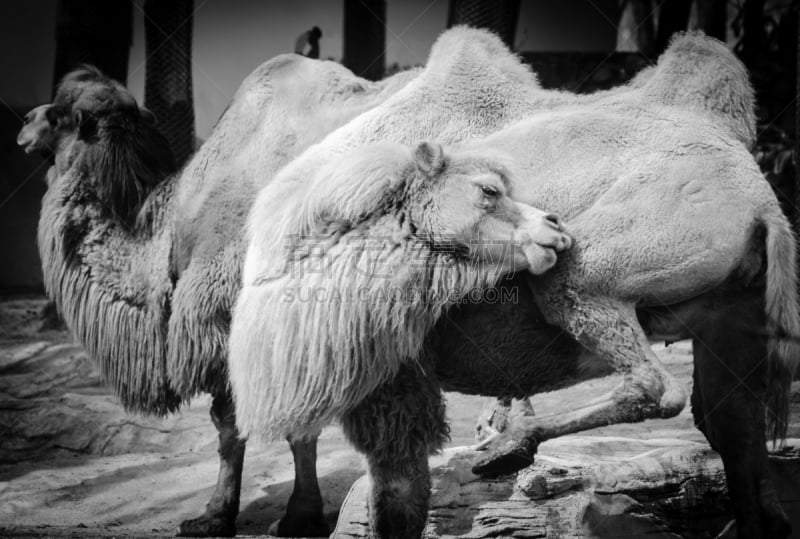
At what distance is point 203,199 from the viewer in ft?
11.9

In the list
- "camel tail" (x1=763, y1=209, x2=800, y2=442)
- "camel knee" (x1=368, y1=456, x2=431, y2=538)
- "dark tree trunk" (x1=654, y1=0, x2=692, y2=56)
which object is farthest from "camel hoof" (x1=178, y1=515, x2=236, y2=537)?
"dark tree trunk" (x1=654, y1=0, x2=692, y2=56)

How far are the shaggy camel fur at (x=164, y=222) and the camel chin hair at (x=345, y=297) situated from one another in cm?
82

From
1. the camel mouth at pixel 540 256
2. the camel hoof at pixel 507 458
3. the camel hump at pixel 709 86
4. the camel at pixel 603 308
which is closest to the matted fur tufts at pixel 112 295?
the camel at pixel 603 308

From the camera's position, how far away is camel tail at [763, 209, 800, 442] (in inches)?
108

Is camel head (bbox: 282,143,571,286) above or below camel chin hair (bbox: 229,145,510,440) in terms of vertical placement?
above

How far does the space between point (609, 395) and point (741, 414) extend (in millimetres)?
569

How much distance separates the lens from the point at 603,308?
275 cm

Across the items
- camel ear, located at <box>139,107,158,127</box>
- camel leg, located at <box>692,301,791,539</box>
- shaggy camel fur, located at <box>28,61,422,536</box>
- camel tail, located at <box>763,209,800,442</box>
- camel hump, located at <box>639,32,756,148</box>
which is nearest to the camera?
camel tail, located at <box>763,209,800,442</box>

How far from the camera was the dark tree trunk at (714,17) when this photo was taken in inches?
170

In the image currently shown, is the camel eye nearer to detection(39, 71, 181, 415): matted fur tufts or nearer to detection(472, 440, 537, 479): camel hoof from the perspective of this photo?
detection(472, 440, 537, 479): camel hoof

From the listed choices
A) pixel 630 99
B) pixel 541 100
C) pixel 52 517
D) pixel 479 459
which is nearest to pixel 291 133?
pixel 541 100

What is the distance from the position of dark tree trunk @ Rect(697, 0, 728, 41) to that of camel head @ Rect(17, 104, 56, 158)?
3.01m

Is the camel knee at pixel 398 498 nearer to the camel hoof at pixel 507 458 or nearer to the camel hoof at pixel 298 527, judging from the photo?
the camel hoof at pixel 507 458

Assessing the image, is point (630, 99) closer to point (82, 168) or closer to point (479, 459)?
point (479, 459)
